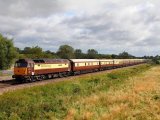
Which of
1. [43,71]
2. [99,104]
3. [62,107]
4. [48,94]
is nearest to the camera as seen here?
[62,107]

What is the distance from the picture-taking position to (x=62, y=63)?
56219 millimetres

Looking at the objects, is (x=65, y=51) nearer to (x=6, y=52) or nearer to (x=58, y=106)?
(x=6, y=52)

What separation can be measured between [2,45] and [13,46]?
11.3ft

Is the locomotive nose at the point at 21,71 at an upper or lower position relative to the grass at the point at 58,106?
upper

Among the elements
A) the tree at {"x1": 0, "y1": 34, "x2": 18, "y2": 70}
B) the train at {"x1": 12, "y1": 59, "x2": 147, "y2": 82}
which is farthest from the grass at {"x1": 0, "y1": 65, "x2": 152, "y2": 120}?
the tree at {"x1": 0, "y1": 34, "x2": 18, "y2": 70}

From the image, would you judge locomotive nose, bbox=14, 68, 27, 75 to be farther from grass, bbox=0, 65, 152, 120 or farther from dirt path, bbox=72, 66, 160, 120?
dirt path, bbox=72, 66, 160, 120

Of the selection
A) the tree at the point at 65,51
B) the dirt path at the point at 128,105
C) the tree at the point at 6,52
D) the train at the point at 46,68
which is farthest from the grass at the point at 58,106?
the tree at the point at 65,51

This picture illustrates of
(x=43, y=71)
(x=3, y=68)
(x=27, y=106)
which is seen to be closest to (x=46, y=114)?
(x=27, y=106)

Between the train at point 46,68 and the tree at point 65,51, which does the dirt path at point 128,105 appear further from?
the tree at point 65,51

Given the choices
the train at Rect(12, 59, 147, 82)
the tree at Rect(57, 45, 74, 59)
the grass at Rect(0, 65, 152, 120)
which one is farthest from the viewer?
the tree at Rect(57, 45, 74, 59)

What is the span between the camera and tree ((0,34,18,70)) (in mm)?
76781

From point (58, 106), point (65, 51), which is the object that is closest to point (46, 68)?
point (58, 106)

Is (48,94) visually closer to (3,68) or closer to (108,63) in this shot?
(3,68)

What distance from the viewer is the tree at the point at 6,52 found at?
76.8 metres
